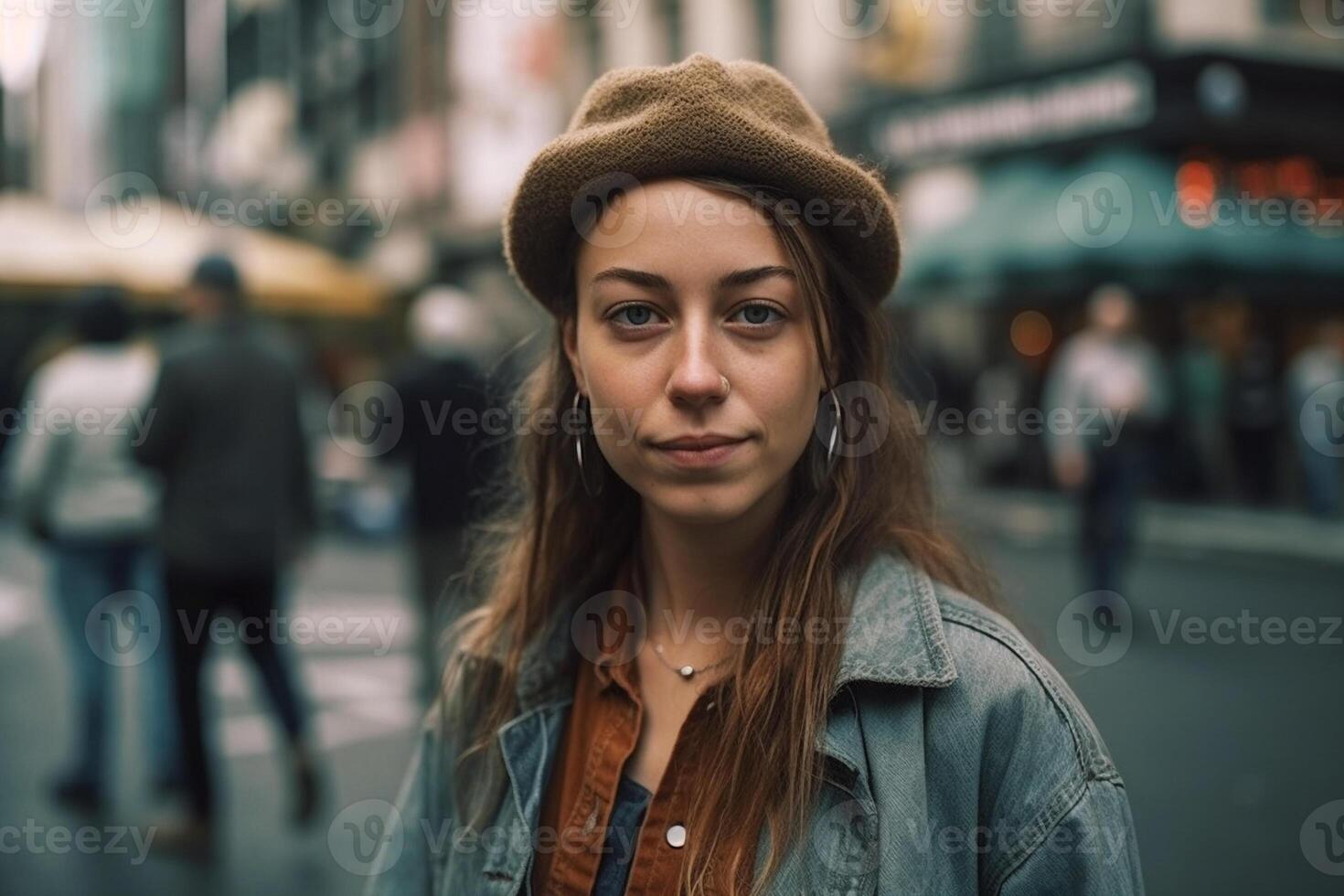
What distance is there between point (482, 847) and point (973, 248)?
15.2m

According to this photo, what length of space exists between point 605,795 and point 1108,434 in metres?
6.92

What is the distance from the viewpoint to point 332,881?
4.41m

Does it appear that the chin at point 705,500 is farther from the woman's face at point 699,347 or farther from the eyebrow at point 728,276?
the eyebrow at point 728,276

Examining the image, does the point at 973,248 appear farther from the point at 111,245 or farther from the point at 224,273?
the point at 224,273

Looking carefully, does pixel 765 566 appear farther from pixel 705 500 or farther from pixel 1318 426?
pixel 1318 426

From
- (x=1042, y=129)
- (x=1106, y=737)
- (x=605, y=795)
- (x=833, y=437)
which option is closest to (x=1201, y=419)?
(x=1042, y=129)

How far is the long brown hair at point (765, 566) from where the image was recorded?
1536mm

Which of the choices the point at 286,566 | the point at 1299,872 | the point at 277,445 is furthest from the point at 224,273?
the point at 1299,872

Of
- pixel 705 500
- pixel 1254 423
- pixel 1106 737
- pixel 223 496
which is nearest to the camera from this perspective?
pixel 705 500

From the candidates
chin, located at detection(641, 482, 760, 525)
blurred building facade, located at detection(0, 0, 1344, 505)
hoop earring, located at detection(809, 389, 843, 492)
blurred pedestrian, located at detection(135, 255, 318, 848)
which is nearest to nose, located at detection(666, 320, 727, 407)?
chin, located at detection(641, 482, 760, 525)

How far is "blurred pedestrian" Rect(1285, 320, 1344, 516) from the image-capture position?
1239 cm

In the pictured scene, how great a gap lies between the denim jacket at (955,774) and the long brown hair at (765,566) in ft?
0.13

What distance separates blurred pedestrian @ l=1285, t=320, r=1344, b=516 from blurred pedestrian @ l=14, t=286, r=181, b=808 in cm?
1094

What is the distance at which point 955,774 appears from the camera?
1.44 metres
